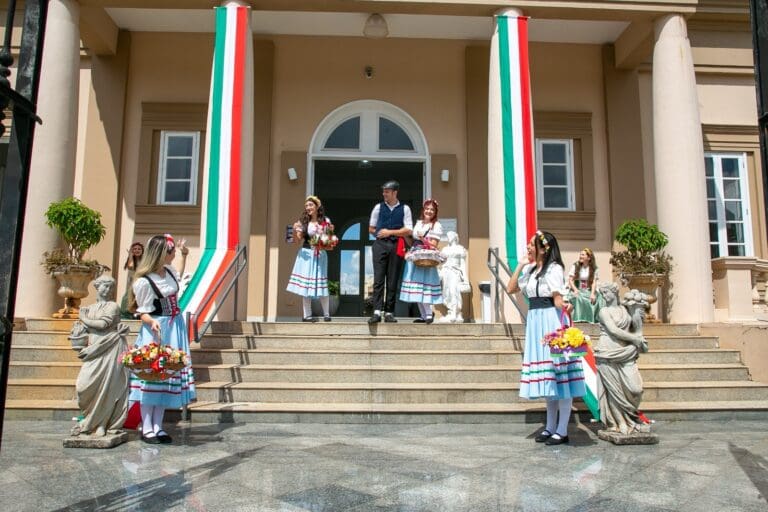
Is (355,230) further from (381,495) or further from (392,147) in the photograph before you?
(381,495)

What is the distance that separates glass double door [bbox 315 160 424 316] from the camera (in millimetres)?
12477

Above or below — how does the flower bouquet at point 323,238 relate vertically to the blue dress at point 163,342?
above

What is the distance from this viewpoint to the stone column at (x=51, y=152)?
27.5 ft

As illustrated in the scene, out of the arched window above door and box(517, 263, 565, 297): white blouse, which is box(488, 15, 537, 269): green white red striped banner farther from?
box(517, 263, 565, 297): white blouse

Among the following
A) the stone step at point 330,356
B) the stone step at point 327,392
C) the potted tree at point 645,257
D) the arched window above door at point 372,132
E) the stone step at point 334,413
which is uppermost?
the arched window above door at point 372,132

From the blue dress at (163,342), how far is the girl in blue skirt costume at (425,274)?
3.13 meters

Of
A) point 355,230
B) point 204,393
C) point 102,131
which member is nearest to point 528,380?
point 204,393

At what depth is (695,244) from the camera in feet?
29.1

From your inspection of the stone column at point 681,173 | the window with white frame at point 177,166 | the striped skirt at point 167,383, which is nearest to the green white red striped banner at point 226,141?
the window with white frame at point 177,166

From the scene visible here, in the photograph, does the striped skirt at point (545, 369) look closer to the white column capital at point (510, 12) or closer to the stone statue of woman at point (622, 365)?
the stone statue of woman at point (622, 365)

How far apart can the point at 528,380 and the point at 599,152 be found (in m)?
7.41

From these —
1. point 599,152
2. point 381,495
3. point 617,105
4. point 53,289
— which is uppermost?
point 617,105

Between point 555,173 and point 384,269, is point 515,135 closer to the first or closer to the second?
point 555,173

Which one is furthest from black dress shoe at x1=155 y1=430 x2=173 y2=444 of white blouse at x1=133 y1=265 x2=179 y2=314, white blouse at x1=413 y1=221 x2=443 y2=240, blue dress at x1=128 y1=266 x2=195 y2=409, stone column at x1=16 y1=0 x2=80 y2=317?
stone column at x1=16 y1=0 x2=80 y2=317
